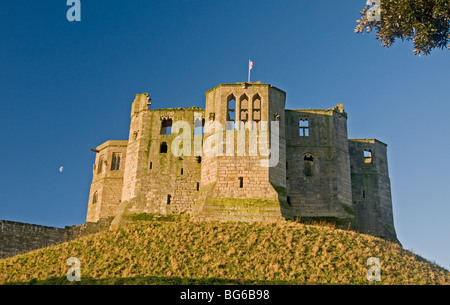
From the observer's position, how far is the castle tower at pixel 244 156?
3981 cm

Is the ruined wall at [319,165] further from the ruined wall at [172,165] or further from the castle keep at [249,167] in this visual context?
the ruined wall at [172,165]

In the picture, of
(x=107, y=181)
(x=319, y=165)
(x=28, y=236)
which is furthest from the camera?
(x=107, y=181)

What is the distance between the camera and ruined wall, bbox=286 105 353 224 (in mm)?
43344

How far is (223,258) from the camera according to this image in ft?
108

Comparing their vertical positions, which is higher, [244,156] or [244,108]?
[244,108]

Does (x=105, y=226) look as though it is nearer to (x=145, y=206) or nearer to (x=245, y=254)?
(x=145, y=206)

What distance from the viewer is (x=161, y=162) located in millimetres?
45188

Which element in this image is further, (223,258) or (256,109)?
(256,109)

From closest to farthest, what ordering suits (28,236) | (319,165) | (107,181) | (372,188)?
(28,236) < (319,165) < (372,188) < (107,181)

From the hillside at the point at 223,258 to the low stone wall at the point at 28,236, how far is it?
263 centimetres

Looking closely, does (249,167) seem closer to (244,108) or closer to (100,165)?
(244,108)

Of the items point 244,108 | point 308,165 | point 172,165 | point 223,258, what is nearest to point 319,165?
point 308,165

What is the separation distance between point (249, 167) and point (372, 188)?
1229 centimetres
